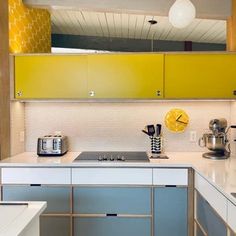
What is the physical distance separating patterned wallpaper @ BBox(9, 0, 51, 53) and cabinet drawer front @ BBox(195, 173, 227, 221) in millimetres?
2110

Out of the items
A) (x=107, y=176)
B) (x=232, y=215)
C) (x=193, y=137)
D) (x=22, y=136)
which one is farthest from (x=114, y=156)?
(x=232, y=215)

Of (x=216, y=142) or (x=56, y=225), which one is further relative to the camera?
(x=216, y=142)

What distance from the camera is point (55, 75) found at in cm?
288

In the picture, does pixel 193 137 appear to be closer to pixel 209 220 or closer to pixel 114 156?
pixel 114 156

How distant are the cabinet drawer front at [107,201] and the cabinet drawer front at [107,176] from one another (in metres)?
0.06

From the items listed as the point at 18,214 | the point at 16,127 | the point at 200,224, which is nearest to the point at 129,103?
the point at 16,127

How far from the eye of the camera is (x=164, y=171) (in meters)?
2.49

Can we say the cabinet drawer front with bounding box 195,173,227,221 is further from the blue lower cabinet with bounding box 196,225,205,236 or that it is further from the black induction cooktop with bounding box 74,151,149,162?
the black induction cooktop with bounding box 74,151,149,162

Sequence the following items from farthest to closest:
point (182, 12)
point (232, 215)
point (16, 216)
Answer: point (182, 12), point (232, 215), point (16, 216)

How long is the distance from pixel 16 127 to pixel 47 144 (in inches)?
15.1

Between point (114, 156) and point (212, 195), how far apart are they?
1.11m

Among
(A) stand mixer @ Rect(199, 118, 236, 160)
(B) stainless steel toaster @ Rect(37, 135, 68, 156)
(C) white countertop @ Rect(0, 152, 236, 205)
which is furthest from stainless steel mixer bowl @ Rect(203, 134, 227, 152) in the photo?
(B) stainless steel toaster @ Rect(37, 135, 68, 156)

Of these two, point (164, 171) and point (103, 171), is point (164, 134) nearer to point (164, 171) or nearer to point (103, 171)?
point (164, 171)

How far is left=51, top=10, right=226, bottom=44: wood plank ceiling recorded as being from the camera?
3820mm
